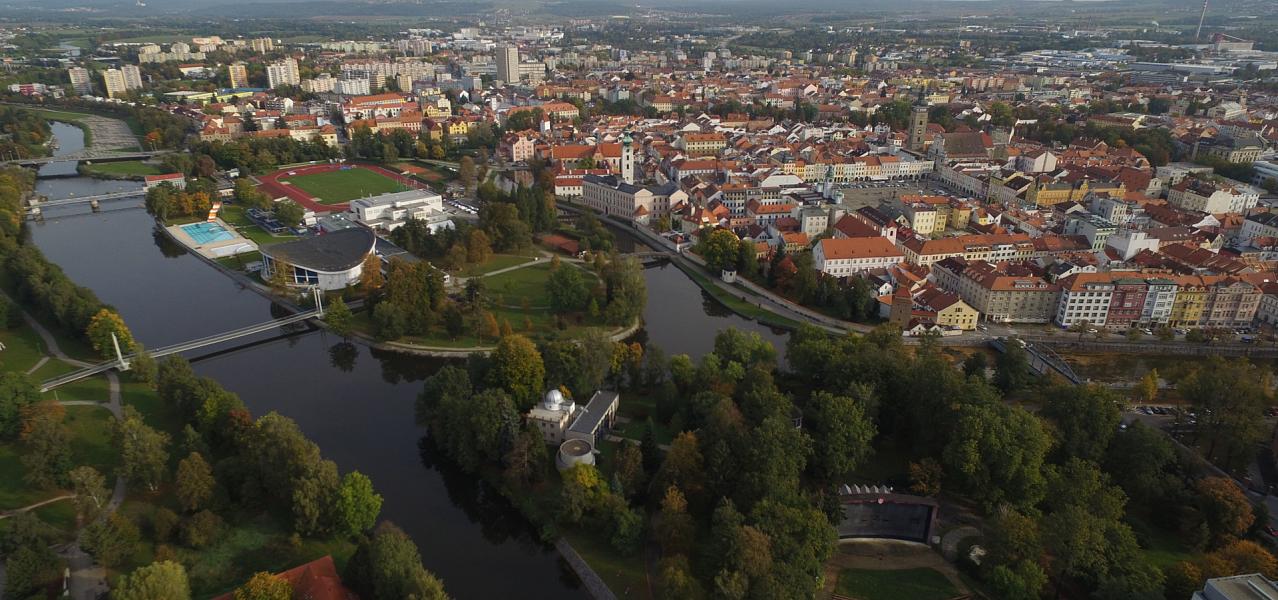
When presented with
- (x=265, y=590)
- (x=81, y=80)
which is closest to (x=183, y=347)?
(x=265, y=590)

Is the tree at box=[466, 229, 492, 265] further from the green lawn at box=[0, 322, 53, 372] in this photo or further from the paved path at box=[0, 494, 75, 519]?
the paved path at box=[0, 494, 75, 519]

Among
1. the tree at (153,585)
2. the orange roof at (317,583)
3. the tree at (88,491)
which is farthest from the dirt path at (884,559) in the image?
the tree at (88,491)

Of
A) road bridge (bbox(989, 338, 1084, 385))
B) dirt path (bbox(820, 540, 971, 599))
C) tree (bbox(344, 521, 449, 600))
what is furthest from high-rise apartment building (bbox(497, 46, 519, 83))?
dirt path (bbox(820, 540, 971, 599))

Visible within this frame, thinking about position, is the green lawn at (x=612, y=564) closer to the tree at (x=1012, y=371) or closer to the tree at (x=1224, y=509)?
the tree at (x=1224, y=509)

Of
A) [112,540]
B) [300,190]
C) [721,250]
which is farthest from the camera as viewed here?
[300,190]

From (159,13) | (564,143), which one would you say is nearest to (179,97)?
(564,143)

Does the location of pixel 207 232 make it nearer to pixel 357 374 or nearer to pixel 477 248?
pixel 477 248
